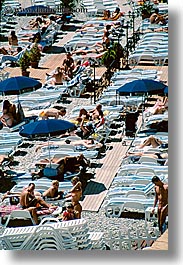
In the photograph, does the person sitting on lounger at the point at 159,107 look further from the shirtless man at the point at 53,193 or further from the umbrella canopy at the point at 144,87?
the shirtless man at the point at 53,193

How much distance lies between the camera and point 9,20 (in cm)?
1919

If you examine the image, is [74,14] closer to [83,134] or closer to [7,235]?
[83,134]

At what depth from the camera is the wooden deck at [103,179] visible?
10594 mm

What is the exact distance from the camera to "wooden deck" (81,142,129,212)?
10594 millimetres

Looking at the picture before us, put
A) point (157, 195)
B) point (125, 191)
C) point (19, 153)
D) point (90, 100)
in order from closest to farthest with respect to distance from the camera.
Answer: point (157, 195), point (125, 191), point (19, 153), point (90, 100)

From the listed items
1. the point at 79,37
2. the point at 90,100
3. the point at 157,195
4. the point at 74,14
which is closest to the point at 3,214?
the point at 157,195

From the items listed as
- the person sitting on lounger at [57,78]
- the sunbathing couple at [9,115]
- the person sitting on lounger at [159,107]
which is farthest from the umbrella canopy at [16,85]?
the person sitting on lounger at [159,107]

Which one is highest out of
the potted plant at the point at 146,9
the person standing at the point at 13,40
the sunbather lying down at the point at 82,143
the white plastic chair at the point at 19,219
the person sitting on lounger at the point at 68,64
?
the potted plant at the point at 146,9

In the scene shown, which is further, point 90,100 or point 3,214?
point 90,100

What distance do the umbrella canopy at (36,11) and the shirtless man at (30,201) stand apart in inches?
300

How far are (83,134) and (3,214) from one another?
279cm

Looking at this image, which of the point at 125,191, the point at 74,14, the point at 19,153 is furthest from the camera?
the point at 74,14

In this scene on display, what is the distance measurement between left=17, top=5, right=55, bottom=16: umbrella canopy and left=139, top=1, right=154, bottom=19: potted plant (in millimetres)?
1979

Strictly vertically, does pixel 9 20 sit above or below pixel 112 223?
above
